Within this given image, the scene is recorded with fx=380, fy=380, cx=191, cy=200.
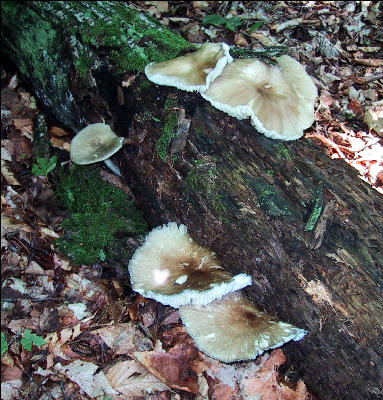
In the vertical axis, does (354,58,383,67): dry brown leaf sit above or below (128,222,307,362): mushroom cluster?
above

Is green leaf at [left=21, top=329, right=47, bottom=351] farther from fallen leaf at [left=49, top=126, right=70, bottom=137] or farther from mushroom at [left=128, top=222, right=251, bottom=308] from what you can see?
fallen leaf at [left=49, top=126, right=70, bottom=137]

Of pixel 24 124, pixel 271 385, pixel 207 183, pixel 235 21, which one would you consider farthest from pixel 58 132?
pixel 271 385

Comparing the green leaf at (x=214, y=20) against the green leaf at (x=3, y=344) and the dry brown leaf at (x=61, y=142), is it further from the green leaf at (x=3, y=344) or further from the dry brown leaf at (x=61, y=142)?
the green leaf at (x=3, y=344)

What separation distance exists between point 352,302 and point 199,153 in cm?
173

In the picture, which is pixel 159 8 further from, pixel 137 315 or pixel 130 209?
pixel 137 315

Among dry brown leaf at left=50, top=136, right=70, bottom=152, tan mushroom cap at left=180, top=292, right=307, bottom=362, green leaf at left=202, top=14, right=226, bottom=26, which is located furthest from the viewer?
green leaf at left=202, top=14, right=226, bottom=26

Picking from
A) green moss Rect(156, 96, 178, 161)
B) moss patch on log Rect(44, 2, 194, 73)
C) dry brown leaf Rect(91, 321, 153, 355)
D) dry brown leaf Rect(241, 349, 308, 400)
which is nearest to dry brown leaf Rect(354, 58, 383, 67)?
moss patch on log Rect(44, 2, 194, 73)

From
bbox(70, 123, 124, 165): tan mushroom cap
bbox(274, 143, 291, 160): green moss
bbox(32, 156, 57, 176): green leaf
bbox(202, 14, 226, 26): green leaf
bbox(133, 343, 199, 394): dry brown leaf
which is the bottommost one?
bbox(133, 343, 199, 394): dry brown leaf

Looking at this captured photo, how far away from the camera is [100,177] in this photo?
4387 millimetres

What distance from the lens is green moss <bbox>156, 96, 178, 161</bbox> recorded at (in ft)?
11.5

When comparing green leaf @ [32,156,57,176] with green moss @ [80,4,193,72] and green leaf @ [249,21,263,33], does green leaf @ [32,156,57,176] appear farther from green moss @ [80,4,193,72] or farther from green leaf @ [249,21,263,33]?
green leaf @ [249,21,263,33]

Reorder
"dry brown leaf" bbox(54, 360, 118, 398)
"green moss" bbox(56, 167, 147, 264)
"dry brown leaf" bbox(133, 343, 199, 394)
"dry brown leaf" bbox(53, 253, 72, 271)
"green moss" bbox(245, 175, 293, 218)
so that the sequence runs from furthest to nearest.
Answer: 1. "dry brown leaf" bbox(53, 253, 72, 271)
2. "green moss" bbox(56, 167, 147, 264)
3. "dry brown leaf" bbox(133, 343, 199, 394)
4. "dry brown leaf" bbox(54, 360, 118, 398)
5. "green moss" bbox(245, 175, 293, 218)

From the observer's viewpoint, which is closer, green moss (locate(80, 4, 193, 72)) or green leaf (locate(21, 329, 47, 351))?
green leaf (locate(21, 329, 47, 351))

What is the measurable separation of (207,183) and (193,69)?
40.1 inches
